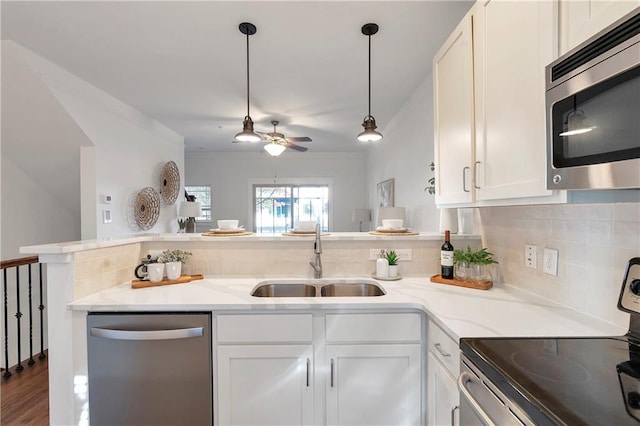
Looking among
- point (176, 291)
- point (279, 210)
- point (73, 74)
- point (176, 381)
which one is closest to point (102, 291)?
point (176, 291)

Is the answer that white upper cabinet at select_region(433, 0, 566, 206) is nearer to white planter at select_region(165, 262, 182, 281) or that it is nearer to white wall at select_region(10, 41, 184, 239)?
white planter at select_region(165, 262, 182, 281)

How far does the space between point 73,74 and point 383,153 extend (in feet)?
13.2

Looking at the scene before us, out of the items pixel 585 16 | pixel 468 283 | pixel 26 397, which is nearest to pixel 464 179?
pixel 468 283

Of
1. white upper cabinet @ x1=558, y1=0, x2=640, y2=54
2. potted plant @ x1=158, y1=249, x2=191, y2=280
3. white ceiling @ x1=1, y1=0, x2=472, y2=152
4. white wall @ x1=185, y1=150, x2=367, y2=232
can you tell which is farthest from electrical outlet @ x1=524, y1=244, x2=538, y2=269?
white wall @ x1=185, y1=150, x2=367, y2=232

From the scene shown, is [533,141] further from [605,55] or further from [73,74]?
[73,74]

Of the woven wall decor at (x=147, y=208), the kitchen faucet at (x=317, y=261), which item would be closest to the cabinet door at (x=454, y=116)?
the kitchen faucet at (x=317, y=261)

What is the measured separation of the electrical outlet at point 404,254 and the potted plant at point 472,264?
29 centimetres

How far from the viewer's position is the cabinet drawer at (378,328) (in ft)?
4.70

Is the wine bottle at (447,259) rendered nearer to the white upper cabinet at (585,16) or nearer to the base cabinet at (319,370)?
the base cabinet at (319,370)

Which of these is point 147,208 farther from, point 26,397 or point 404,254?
point 404,254

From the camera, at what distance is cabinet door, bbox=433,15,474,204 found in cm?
146

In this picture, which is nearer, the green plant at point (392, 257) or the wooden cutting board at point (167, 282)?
the wooden cutting board at point (167, 282)

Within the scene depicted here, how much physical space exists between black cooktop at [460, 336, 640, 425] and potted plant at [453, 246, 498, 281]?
0.73 meters

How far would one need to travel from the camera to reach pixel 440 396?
4.13 ft
